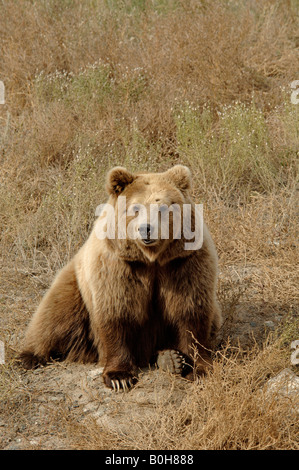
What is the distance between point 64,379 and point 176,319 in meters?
0.86

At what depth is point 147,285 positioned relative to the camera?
13.6 feet

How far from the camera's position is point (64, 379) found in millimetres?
4359

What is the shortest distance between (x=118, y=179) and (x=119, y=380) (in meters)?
1.29

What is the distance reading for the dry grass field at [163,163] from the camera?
3.71 m

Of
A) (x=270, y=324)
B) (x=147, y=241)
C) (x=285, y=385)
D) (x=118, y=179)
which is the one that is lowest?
(x=285, y=385)

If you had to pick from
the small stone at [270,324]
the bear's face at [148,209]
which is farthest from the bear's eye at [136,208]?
the small stone at [270,324]

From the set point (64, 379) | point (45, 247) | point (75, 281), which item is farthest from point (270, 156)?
point (64, 379)

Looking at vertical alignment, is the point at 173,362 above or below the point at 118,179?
below

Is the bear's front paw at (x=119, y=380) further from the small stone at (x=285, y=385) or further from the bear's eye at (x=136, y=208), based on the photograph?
the bear's eye at (x=136, y=208)

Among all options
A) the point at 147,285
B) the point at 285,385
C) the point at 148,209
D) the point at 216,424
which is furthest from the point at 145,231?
the point at 285,385

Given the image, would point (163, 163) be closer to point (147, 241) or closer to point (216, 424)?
point (147, 241)

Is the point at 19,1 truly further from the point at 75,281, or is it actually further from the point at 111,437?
the point at 111,437

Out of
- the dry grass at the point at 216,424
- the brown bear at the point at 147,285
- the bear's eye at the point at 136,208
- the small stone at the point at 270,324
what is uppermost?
the bear's eye at the point at 136,208

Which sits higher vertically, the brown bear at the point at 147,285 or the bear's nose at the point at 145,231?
the bear's nose at the point at 145,231
